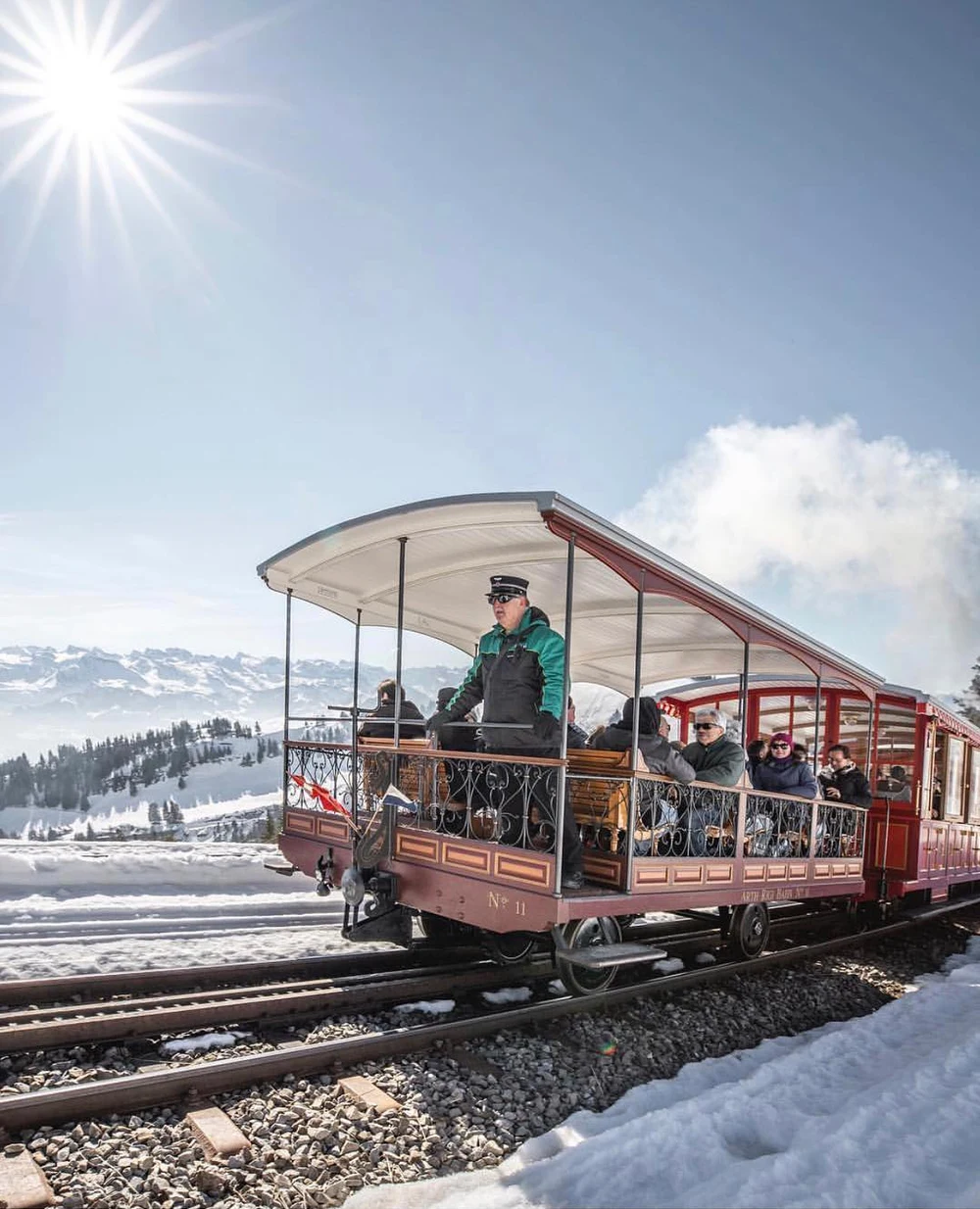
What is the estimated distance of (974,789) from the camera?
40.4 feet

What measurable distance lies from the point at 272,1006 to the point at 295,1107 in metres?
1.23

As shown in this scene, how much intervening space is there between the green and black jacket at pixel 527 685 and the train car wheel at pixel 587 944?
3.79 feet

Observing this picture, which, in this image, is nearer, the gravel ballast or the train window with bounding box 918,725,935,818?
the gravel ballast

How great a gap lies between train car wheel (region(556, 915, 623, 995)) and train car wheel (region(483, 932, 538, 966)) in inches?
14.3

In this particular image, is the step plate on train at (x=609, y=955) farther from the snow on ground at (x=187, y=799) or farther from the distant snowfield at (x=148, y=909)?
the snow on ground at (x=187, y=799)

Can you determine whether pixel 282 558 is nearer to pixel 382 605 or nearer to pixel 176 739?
pixel 382 605

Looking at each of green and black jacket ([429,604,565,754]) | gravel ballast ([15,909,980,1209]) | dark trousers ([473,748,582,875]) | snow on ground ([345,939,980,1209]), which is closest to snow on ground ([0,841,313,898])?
dark trousers ([473,748,582,875])

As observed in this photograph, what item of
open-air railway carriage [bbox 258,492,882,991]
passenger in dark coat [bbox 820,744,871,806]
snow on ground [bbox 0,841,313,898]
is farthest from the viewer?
passenger in dark coat [bbox 820,744,871,806]

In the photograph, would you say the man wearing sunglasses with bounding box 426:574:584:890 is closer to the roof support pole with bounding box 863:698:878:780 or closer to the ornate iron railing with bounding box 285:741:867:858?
the ornate iron railing with bounding box 285:741:867:858

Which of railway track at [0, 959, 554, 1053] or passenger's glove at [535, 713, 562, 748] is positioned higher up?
passenger's glove at [535, 713, 562, 748]

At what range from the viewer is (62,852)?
32.0 ft

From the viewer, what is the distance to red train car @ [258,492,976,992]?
537 centimetres

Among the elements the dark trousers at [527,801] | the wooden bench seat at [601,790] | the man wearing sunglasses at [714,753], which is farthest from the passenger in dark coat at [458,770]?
the man wearing sunglasses at [714,753]

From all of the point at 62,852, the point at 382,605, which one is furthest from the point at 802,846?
the point at 62,852
